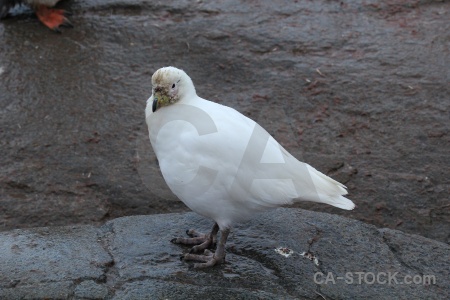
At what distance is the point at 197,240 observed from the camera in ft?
13.5

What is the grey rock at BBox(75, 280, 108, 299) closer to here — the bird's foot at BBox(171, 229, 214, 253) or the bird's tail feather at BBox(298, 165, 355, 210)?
the bird's foot at BBox(171, 229, 214, 253)

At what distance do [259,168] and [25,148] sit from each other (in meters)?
2.71

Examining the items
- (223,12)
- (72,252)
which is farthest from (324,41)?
(72,252)

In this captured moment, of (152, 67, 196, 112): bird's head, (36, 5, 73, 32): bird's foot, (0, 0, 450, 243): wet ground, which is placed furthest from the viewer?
(36, 5, 73, 32): bird's foot

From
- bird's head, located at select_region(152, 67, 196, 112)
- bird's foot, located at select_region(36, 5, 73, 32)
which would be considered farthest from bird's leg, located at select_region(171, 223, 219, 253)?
bird's foot, located at select_region(36, 5, 73, 32)

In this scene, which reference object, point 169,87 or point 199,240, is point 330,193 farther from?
point 169,87

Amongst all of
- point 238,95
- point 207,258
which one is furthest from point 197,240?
point 238,95

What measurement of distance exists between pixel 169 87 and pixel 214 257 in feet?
3.03

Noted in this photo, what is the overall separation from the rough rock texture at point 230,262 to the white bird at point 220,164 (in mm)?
234

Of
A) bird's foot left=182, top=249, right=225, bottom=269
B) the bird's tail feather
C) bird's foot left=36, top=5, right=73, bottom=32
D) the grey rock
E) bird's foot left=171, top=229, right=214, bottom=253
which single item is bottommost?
the grey rock

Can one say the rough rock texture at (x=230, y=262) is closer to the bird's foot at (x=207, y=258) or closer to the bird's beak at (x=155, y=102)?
the bird's foot at (x=207, y=258)

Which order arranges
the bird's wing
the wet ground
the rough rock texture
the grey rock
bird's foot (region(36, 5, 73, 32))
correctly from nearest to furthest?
1. the grey rock
2. the rough rock texture
3. the bird's wing
4. the wet ground
5. bird's foot (region(36, 5, 73, 32))

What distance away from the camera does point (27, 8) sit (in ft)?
25.5

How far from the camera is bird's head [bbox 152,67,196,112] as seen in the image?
3.84 metres
